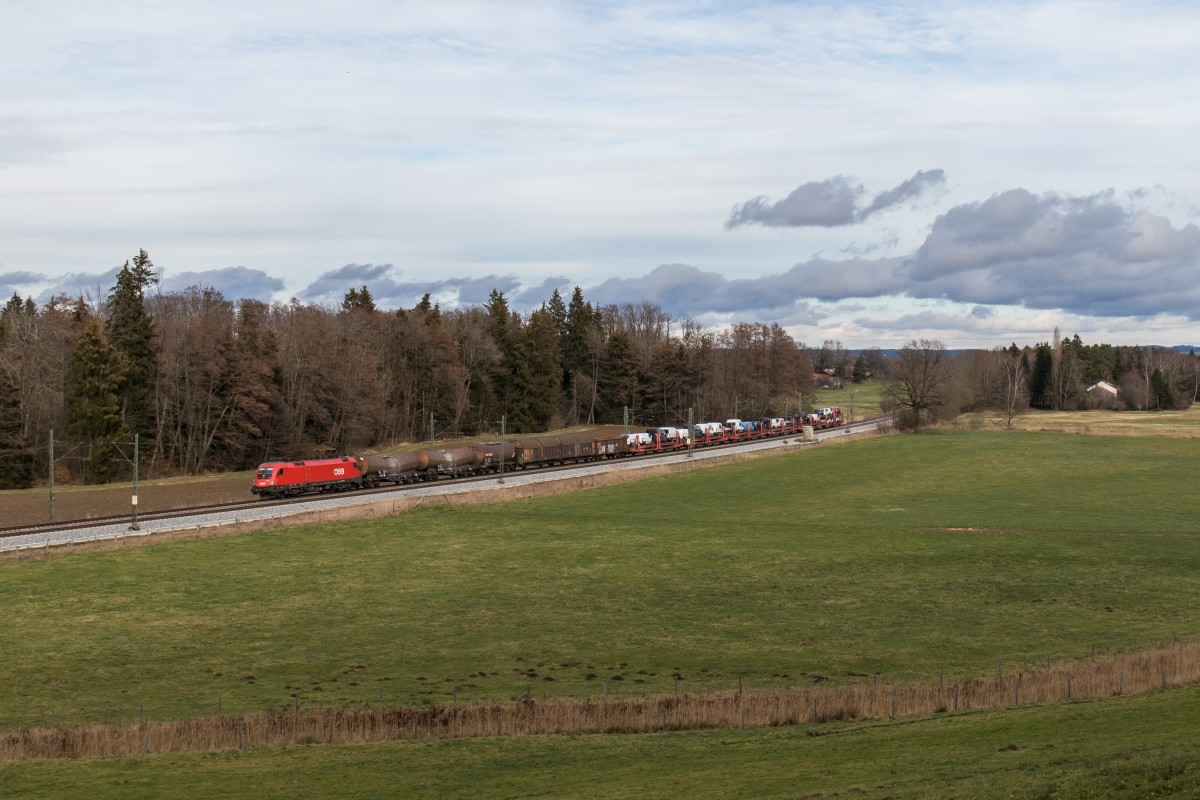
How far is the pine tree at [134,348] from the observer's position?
109438 mm

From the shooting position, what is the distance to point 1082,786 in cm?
1933

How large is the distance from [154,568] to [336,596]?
10.5 meters

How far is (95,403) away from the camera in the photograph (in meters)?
101

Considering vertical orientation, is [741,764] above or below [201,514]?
below

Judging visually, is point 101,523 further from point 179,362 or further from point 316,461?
point 179,362

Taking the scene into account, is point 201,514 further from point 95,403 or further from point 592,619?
point 95,403

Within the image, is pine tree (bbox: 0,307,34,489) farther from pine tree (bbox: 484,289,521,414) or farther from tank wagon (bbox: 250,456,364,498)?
pine tree (bbox: 484,289,521,414)

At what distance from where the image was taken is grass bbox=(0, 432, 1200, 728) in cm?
3522

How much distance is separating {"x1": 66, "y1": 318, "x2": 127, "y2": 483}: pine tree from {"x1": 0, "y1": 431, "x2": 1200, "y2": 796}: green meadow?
43.7 meters

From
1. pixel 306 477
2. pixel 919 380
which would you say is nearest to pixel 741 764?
pixel 306 477

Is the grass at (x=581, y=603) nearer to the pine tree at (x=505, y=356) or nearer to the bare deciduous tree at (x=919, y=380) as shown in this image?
the bare deciduous tree at (x=919, y=380)

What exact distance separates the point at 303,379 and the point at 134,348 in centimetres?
2044

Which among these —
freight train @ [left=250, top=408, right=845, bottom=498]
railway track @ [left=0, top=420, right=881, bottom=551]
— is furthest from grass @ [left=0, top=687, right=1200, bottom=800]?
freight train @ [left=250, top=408, right=845, bottom=498]

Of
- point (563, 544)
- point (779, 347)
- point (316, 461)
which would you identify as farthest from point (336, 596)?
point (779, 347)
